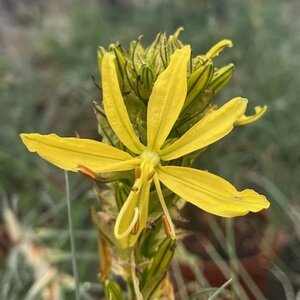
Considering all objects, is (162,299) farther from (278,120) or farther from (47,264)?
(278,120)

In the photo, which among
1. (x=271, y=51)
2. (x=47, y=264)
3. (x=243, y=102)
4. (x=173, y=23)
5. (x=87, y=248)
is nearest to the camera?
(x=243, y=102)

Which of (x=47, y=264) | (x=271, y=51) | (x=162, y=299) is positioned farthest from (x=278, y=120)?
(x=162, y=299)

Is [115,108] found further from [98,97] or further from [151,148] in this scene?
[98,97]

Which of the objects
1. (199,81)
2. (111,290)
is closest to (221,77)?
(199,81)

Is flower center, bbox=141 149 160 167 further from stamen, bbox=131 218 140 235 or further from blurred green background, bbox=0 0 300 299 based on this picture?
blurred green background, bbox=0 0 300 299

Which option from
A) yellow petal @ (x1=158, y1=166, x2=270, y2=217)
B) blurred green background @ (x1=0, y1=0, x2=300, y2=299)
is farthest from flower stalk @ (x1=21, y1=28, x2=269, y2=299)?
blurred green background @ (x1=0, y1=0, x2=300, y2=299)

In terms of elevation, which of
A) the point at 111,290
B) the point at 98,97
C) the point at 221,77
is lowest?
the point at 111,290

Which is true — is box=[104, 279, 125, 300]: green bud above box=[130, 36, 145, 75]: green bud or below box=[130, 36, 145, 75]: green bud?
below
